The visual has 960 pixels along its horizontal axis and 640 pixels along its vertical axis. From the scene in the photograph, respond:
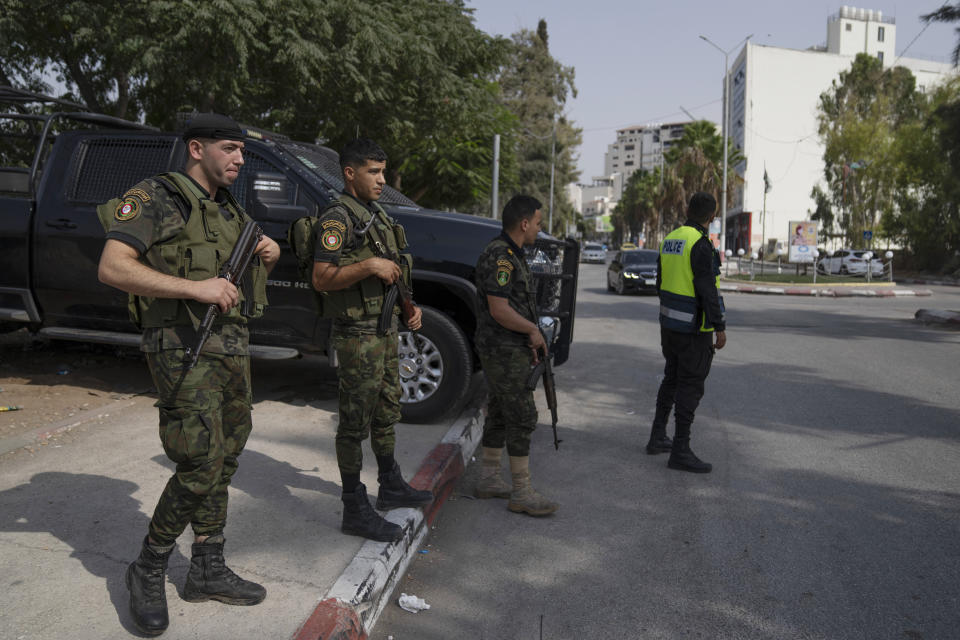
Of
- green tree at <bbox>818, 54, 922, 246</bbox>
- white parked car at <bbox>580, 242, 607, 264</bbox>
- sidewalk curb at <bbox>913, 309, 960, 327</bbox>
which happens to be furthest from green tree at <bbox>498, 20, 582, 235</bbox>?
sidewalk curb at <bbox>913, 309, 960, 327</bbox>

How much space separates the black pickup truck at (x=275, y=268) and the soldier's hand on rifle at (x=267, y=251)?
2.39 meters

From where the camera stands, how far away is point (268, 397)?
260 inches

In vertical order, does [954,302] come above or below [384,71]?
below

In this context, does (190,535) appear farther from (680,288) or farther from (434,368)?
(680,288)

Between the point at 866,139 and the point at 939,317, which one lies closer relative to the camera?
the point at 939,317

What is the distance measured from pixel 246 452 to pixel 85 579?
5.95ft

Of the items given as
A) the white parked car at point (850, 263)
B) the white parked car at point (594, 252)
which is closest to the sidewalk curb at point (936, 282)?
the white parked car at point (850, 263)

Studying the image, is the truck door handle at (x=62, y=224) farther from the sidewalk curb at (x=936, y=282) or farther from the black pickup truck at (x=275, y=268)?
the sidewalk curb at (x=936, y=282)

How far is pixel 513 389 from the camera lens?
14.0 ft

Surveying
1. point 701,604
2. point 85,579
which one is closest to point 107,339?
point 85,579

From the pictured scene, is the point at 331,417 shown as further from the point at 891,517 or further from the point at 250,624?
the point at 891,517

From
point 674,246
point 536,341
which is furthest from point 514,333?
point 674,246

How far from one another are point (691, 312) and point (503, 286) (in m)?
1.65

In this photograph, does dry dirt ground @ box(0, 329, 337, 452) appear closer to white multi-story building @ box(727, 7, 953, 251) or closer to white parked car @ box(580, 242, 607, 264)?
white parked car @ box(580, 242, 607, 264)
